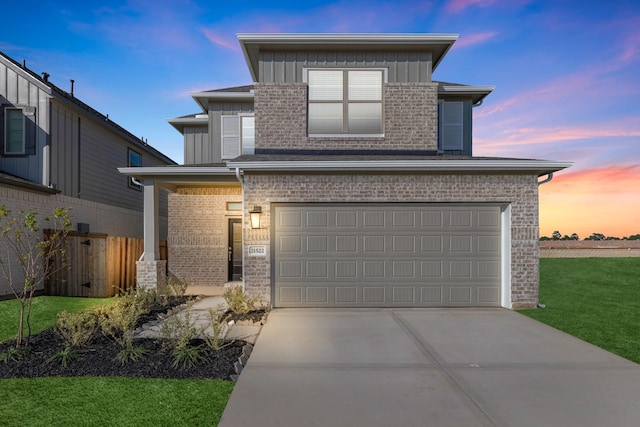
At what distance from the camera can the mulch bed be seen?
460cm

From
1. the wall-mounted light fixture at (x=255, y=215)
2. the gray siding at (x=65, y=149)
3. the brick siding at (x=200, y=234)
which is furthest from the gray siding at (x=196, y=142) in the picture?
the wall-mounted light fixture at (x=255, y=215)

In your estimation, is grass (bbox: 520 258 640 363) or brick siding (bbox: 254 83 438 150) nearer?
grass (bbox: 520 258 640 363)

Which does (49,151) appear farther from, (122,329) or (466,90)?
(466,90)

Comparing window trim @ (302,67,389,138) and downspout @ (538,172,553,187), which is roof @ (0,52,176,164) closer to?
window trim @ (302,67,389,138)

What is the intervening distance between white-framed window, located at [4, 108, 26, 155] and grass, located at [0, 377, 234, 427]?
9987mm

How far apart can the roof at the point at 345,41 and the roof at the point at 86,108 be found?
21.7 ft

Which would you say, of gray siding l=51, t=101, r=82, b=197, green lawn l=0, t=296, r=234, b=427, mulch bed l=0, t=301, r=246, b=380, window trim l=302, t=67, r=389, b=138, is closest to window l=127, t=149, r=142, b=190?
gray siding l=51, t=101, r=82, b=197

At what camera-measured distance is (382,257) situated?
8555 millimetres

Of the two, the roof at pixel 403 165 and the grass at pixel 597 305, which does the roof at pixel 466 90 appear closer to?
the roof at pixel 403 165

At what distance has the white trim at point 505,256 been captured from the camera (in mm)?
8461

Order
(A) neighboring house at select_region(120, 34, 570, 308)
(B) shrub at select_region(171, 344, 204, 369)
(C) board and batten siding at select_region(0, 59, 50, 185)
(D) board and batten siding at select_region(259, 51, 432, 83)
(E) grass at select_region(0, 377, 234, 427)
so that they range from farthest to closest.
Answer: (C) board and batten siding at select_region(0, 59, 50, 185) → (D) board and batten siding at select_region(259, 51, 432, 83) → (A) neighboring house at select_region(120, 34, 570, 308) → (B) shrub at select_region(171, 344, 204, 369) → (E) grass at select_region(0, 377, 234, 427)

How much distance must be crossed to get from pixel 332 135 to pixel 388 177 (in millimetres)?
2434

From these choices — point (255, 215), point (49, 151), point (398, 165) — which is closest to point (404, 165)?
point (398, 165)

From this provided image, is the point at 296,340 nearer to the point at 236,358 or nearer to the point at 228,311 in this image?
the point at 236,358
